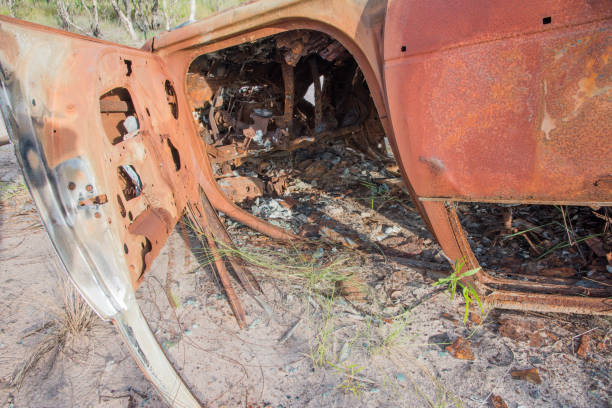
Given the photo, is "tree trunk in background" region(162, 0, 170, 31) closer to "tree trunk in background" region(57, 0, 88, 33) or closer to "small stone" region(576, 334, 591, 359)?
"tree trunk in background" region(57, 0, 88, 33)

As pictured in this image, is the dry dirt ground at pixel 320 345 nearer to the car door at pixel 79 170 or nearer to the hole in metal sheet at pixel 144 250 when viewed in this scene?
the car door at pixel 79 170

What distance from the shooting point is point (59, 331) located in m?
2.29

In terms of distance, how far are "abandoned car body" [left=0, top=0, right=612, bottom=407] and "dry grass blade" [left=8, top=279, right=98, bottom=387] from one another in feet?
3.30

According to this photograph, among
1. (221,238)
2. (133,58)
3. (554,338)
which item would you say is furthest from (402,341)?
(133,58)

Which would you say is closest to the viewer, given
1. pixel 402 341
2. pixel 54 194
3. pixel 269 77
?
pixel 54 194

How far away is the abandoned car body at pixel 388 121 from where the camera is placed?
1354mm

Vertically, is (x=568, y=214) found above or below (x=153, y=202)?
below

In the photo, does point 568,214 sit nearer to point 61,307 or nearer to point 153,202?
point 153,202

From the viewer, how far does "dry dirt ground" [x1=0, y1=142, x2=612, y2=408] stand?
177 centimetres

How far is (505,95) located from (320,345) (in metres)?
1.69

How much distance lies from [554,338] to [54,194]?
2.66 metres

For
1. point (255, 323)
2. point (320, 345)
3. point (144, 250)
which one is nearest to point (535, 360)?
point (320, 345)

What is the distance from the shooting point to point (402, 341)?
2.04 meters

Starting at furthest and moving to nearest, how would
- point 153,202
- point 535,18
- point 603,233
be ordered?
1. point 603,233
2. point 153,202
3. point 535,18
